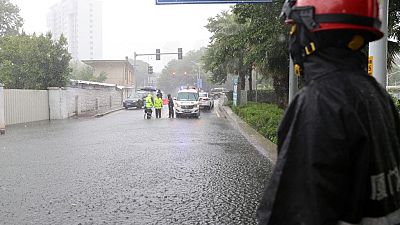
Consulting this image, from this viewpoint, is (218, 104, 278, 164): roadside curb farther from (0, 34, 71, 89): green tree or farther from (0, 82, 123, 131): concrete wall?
(0, 34, 71, 89): green tree

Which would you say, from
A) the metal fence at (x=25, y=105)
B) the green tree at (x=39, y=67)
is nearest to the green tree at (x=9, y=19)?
the green tree at (x=39, y=67)

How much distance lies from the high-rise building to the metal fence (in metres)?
117

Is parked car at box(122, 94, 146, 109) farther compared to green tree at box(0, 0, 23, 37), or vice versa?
green tree at box(0, 0, 23, 37)

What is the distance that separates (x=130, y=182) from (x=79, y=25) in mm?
139620

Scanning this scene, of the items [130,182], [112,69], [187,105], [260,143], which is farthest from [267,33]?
[112,69]

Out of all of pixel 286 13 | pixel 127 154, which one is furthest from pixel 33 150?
pixel 286 13

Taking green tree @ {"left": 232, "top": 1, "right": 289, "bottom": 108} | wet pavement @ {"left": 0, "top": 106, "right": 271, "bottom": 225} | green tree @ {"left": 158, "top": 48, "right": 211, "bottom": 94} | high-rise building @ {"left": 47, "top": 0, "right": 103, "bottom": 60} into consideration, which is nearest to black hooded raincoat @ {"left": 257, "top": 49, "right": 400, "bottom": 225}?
wet pavement @ {"left": 0, "top": 106, "right": 271, "bottom": 225}

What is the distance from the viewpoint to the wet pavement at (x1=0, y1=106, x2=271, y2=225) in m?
5.48

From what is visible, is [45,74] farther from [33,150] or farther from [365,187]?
[365,187]

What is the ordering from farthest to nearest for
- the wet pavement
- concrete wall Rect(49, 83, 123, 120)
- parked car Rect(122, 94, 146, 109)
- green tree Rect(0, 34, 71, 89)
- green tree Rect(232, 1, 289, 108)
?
parked car Rect(122, 94, 146, 109) < green tree Rect(0, 34, 71, 89) < concrete wall Rect(49, 83, 123, 120) < green tree Rect(232, 1, 289, 108) < the wet pavement

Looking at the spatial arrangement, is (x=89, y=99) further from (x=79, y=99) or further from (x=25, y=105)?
(x=25, y=105)

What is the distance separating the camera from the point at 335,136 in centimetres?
159

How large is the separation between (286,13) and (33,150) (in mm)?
11298

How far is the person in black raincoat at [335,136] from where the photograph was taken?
160 centimetres
